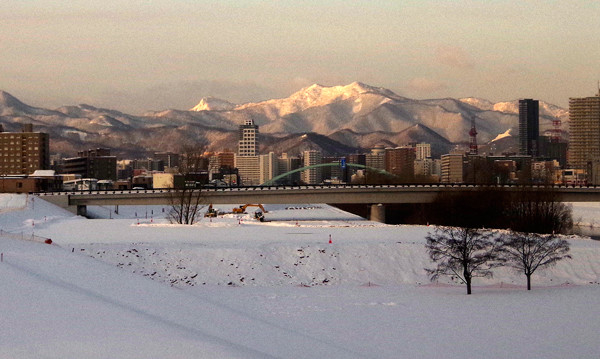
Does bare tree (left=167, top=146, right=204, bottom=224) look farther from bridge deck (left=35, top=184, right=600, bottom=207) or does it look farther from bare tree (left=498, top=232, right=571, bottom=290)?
bare tree (left=498, top=232, right=571, bottom=290)

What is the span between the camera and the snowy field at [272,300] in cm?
3597

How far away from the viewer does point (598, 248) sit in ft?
242

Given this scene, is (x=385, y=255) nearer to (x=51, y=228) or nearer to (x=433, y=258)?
(x=433, y=258)

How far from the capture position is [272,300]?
5406cm

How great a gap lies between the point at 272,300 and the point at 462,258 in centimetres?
1618

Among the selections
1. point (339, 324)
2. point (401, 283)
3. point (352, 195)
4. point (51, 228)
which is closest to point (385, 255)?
point (401, 283)

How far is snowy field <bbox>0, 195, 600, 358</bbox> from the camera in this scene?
118 feet

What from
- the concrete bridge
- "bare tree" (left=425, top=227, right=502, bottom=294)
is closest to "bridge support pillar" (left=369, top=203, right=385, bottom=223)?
the concrete bridge

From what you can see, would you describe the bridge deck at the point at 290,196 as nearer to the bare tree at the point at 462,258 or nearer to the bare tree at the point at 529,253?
the bare tree at the point at 462,258

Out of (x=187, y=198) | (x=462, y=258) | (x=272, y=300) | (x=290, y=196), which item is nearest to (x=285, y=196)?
(x=290, y=196)

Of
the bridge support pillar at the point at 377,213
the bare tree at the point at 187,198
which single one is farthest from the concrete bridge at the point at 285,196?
the bridge support pillar at the point at 377,213

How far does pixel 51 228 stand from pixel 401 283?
155 feet

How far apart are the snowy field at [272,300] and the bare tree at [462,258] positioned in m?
1.04

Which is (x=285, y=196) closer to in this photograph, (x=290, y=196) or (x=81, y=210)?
(x=290, y=196)
